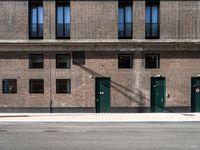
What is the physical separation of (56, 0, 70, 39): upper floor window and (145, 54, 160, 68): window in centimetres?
637

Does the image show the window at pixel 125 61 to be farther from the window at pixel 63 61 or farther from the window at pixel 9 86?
the window at pixel 9 86

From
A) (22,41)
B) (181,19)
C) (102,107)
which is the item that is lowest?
(102,107)

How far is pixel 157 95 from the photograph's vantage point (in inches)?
1032

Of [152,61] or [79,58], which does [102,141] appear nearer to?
[79,58]

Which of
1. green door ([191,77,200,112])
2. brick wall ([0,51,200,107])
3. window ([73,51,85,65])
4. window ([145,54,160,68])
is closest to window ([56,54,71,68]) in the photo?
brick wall ([0,51,200,107])

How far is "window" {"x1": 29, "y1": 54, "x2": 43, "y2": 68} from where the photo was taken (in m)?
26.2

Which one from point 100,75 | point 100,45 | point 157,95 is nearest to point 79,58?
point 100,45

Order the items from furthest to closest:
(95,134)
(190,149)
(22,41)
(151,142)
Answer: (22,41) < (95,134) < (151,142) < (190,149)

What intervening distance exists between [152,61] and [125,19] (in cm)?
387

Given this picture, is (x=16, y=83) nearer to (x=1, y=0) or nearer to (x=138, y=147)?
(x=1, y=0)

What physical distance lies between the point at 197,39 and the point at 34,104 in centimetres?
1339

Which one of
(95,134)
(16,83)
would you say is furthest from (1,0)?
(95,134)

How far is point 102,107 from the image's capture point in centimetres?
2622

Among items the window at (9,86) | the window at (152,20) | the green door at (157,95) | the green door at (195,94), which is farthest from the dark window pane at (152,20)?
the window at (9,86)
